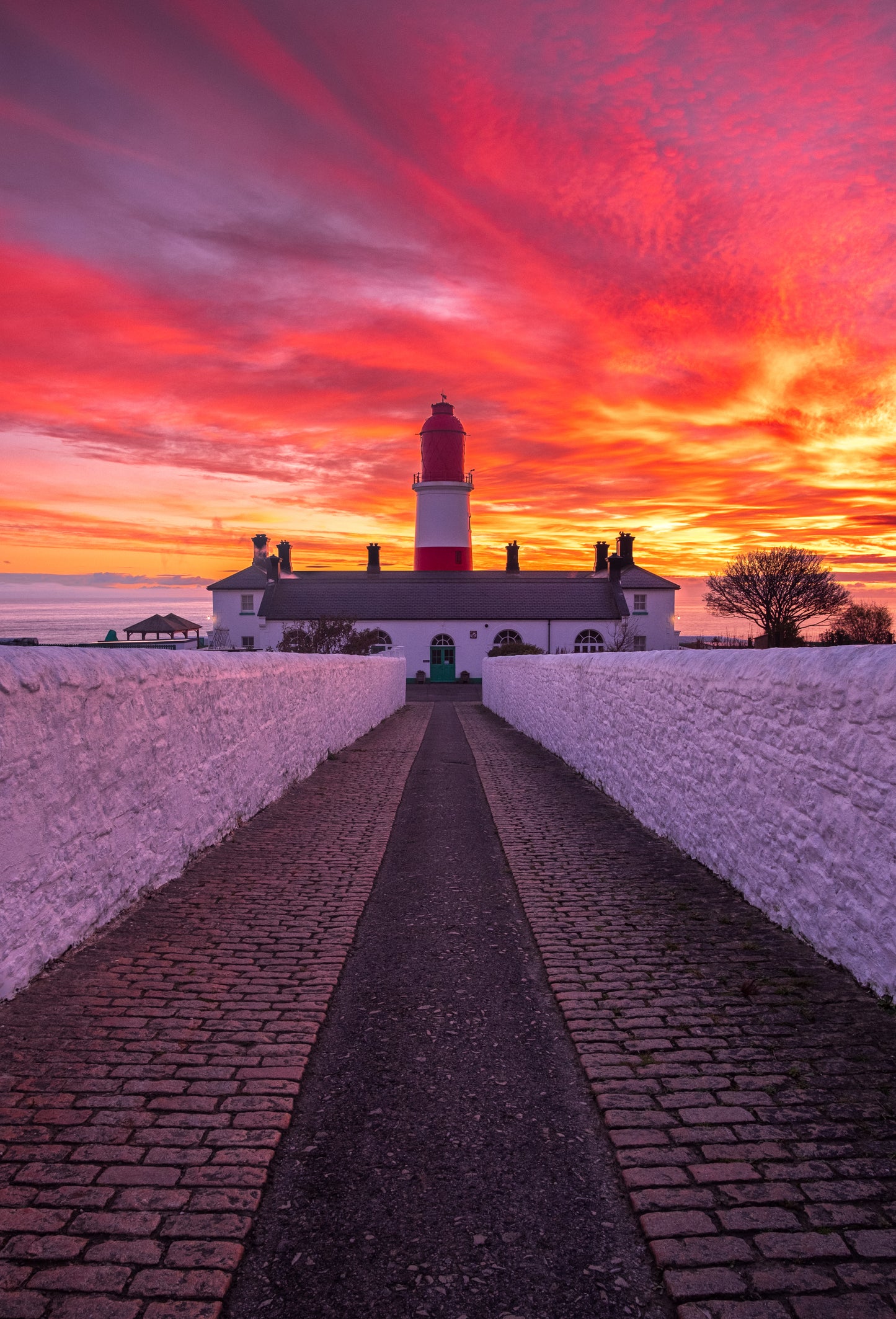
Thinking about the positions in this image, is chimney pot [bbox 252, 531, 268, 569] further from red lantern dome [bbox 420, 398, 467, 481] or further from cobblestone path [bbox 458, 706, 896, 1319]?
cobblestone path [bbox 458, 706, 896, 1319]

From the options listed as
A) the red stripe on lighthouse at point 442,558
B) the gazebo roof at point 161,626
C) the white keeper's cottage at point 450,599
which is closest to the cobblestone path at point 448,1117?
the gazebo roof at point 161,626

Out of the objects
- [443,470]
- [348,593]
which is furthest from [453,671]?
[443,470]

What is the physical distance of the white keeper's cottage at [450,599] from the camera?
47.6 meters

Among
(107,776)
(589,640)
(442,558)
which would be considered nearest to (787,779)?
(107,776)

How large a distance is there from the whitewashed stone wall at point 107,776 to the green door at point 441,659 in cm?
3905

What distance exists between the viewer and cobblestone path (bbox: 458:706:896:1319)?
2.38 meters

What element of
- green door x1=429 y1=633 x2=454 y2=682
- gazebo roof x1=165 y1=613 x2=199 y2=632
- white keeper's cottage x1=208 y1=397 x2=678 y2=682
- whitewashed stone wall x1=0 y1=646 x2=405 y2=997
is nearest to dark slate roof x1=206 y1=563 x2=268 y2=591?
white keeper's cottage x1=208 y1=397 x2=678 y2=682

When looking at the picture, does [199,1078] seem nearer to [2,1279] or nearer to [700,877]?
[2,1279]

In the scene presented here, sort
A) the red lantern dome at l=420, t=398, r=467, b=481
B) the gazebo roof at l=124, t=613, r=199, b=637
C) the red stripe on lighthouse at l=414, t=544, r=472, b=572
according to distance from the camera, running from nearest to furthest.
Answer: the gazebo roof at l=124, t=613, r=199, b=637, the red lantern dome at l=420, t=398, r=467, b=481, the red stripe on lighthouse at l=414, t=544, r=472, b=572

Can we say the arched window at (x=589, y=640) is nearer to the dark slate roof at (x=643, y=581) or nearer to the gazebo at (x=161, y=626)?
the dark slate roof at (x=643, y=581)

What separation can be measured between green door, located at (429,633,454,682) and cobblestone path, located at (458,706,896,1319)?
1637 inches

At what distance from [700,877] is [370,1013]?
314 centimetres

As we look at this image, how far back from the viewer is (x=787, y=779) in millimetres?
4988

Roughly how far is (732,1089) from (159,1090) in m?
2.33
